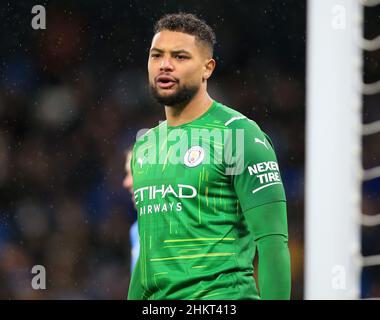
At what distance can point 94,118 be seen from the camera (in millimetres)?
6109

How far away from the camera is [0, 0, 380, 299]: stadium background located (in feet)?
19.1

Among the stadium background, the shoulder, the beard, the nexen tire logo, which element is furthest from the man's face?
the stadium background

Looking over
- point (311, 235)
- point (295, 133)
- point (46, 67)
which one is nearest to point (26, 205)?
point (46, 67)

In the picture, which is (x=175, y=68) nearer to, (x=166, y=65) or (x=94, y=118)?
(x=166, y=65)

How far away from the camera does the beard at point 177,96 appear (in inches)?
129

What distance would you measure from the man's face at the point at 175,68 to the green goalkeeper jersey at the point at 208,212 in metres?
0.17

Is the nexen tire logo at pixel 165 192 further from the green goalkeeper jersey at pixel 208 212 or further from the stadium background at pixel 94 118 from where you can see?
the stadium background at pixel 94 118

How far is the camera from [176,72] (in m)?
3.29

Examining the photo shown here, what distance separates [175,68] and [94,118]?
287 centimetres

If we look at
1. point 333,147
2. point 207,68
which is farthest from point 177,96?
Answer: point 333,147

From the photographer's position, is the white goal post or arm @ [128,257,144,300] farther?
the white goal post

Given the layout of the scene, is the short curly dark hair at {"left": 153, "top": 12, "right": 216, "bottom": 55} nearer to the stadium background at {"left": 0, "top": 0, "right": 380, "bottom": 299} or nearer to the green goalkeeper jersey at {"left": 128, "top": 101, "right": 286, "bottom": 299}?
the green goalkeeper jersey at {"left": 128, "top": 101, "right": 286, "bottom": 299}

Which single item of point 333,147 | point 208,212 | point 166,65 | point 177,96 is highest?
point 166,65

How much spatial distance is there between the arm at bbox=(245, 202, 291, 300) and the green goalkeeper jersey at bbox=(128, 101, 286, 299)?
47 mm
